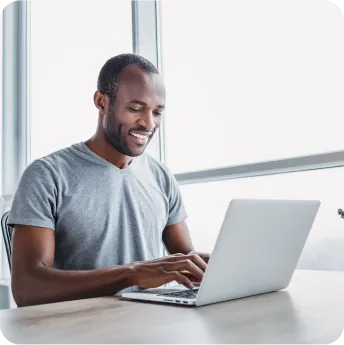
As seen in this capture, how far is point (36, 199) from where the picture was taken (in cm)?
137

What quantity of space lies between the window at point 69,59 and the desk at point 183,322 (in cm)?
195

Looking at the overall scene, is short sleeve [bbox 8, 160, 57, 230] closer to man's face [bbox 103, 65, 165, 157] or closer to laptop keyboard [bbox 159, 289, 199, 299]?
man's face [bbox 103, 65, 165, 157]

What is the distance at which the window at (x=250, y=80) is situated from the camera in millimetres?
1955

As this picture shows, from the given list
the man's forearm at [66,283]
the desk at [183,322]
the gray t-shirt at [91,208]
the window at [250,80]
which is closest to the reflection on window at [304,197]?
the window at [250,80]

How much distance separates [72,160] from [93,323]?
801 millimetres

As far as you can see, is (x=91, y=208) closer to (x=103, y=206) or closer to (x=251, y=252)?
(x=103, y=206)

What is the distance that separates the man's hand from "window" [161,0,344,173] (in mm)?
1029

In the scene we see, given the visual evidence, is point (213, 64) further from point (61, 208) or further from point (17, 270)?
point (17, 270)

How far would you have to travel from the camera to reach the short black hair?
5.35ft

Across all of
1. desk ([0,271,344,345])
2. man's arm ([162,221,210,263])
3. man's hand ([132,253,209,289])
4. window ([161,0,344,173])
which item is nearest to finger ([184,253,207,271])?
man's hand ([132,253,209,289])

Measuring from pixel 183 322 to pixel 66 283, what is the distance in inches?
18.2

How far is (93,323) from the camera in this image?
80 cm

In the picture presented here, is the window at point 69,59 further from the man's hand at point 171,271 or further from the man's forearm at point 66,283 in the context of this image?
the man's hand at point 171,271

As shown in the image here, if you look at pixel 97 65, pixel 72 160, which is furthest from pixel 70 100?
pixel 72 160
